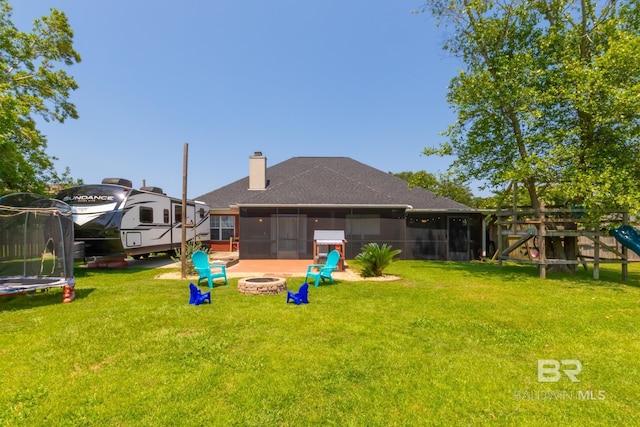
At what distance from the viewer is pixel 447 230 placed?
1491cm

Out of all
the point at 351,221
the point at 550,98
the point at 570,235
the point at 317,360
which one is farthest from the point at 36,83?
the point at 570,235

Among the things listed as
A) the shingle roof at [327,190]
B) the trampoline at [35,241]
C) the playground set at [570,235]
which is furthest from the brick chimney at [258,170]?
the playground set at [570,235]

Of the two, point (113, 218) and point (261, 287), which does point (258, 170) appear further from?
point (261, 287)

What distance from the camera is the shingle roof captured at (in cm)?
1427

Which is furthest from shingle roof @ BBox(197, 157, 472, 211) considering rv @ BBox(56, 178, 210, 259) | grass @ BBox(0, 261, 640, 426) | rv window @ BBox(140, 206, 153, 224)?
grass @ BBox(0, 261, 640, 426)

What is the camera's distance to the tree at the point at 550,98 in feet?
28.3

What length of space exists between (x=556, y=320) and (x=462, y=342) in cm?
242

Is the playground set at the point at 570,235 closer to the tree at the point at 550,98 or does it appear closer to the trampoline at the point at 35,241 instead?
the tree at the point at 550,98

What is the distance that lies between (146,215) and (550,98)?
582 inches

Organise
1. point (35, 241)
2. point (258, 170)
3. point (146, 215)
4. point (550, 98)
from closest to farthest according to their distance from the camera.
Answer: point (35, 241), point (550, 98), point (146, 215), point (258, 170)

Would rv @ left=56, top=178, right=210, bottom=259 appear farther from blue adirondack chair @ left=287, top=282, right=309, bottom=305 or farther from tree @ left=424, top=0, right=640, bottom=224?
tree @ left=424, top=0, right=640, bottom=224

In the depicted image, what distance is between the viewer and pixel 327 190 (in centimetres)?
1544

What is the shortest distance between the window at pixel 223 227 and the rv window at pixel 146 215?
6.00 metres

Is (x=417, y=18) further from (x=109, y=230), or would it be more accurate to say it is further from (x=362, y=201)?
(x=109, y=230)
